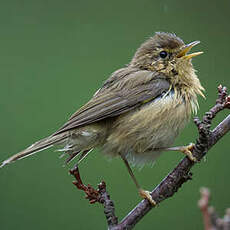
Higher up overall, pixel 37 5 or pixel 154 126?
pixel 37 5

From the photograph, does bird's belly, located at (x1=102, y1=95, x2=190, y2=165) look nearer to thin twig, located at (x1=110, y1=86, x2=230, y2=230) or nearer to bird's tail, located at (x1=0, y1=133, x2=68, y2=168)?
bird's tail, located at (x1=0, y1=133, x2=68, y2=168)

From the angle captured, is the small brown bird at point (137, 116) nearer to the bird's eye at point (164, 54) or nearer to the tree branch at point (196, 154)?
the bird's eye at point (164, 54)

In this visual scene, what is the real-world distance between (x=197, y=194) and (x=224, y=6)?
98.8 inches

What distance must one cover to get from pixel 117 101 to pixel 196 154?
3.19 feet

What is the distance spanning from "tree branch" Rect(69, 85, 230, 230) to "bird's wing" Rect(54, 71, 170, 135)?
0.77 m

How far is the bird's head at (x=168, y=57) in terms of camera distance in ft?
12.5

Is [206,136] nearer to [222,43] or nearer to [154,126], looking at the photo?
[154,126]

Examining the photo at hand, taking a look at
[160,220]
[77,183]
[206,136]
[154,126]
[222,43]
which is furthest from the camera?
[222,43]

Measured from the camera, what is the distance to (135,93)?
374 cm

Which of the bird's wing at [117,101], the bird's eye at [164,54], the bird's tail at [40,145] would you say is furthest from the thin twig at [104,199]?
the bird's eye at [164,54]

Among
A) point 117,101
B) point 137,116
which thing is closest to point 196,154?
point 137,116

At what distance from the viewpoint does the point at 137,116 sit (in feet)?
11.8

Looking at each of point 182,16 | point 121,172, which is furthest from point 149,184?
point 182,16

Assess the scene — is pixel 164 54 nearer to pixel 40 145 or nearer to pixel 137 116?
pixel 137 116
